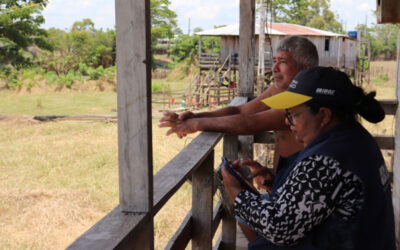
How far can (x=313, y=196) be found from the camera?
47.7 inches

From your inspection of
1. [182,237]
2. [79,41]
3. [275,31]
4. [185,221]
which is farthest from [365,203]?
[79,41]

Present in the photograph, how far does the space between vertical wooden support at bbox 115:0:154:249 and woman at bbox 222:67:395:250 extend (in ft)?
1.35

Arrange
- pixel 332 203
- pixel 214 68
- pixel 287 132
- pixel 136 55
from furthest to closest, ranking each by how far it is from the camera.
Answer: pixel 214 68, pixel 287 132, pixel 332 203, pixel 136 55

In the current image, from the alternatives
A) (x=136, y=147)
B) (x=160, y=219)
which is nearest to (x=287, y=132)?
(x=136, y=147)

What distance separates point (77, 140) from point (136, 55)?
1482 centimetres

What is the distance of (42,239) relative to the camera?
8414 millimetres

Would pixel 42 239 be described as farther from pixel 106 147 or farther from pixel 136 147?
pixel 136 147

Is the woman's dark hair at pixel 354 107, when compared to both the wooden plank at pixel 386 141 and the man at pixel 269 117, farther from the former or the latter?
the wooden plank at pixel 386 141

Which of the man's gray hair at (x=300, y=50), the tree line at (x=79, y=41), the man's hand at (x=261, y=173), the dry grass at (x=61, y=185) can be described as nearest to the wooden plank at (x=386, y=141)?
the man's gray hair at (x=300, y=50)

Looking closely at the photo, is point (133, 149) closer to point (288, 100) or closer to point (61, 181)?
point (288, 100)

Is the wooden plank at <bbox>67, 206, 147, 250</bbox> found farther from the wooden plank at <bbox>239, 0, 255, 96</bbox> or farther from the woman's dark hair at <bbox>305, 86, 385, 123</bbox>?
the wooden plank at <bbox>239, 0, 255, 96</bbox>

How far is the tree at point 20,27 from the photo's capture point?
18.5 metres

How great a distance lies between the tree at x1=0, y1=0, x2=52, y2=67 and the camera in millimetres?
18531

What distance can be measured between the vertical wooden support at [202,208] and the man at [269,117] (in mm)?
204
